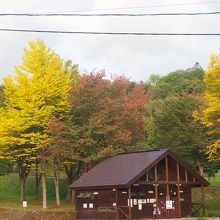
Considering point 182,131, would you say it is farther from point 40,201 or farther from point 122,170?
point 40,201

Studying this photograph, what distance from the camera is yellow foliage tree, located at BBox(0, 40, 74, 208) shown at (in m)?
43.0

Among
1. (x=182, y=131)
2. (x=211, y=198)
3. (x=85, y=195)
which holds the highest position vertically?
(x=182, y=131)

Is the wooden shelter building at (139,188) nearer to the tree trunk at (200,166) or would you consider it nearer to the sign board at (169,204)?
the sign board at (169,204)

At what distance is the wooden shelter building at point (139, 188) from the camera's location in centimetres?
3668

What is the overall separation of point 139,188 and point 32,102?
1202 centimetres

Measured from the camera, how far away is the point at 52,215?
127 ft

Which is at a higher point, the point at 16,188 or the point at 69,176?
the point at 69,176

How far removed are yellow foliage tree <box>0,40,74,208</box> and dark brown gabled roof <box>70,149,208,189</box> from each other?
566cm

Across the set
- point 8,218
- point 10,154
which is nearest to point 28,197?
point 10,154

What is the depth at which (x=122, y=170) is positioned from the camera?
3800cm

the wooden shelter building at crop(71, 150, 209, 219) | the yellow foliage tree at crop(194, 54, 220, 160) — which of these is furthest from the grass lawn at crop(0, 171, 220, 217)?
the yellow foliage tree at crop(194, 54, 220, 160)

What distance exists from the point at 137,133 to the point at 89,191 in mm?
10919

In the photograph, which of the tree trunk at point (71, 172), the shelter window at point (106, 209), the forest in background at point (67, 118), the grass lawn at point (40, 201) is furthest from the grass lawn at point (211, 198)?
the tree trunk at point (71, 172)

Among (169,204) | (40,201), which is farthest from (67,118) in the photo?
(169,204)
